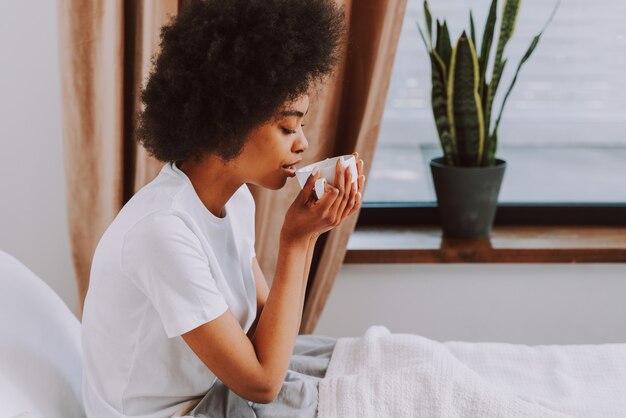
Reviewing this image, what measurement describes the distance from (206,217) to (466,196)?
95cm

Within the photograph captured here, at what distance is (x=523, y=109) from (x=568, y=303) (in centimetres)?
56

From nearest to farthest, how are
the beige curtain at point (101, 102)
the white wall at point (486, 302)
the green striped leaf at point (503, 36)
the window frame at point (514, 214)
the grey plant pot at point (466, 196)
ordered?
the beige curtain at point (101, 102) < the green striped leaf at point (503, 36) < the grey plant pot at point (466, 196) < the white wall at point (486, 302) < the window frame at point (514, 214)

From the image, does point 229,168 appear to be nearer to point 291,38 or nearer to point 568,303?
point 291,38

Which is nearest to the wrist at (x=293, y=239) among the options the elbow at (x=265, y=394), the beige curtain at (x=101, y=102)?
the elbow at (x=265, y=394)

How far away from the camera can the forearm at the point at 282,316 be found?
3.86 feet

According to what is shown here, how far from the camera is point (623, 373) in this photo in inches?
50.8

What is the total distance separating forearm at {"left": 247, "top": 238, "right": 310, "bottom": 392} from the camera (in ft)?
3.86

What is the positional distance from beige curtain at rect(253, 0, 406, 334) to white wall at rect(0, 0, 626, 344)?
17cm

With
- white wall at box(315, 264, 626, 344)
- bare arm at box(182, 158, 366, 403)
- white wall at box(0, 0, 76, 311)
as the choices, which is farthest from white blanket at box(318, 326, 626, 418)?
white wall at box(0, 0, 76, 311)

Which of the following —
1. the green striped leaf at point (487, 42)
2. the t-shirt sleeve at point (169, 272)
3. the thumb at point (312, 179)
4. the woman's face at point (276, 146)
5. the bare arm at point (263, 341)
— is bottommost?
the bare arm at point (263, 341)

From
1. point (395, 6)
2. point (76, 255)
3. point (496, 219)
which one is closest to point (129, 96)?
point (76, 255)

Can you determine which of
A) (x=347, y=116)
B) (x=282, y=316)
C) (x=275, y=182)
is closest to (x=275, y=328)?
(x=282, y=316)

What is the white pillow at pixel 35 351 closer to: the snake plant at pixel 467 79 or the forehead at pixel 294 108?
the forehead at pixel 294 108

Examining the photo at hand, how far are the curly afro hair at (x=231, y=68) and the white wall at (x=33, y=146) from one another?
871mm
